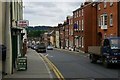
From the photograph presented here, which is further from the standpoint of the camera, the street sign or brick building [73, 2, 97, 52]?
brick building [73, 2, 97, 52]

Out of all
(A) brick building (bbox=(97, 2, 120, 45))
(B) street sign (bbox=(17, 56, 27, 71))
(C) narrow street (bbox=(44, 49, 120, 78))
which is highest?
(A) brick building (bbox=(97, 2, 120, 45))

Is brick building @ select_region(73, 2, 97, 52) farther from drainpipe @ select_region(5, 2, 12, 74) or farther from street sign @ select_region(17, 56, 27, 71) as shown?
drainpipe @ select_region(5, 2, 12, 74)

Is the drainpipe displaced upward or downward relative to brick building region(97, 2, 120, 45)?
downward

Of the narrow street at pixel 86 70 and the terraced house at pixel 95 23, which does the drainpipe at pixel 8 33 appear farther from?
the terraced house at pixel 95 23

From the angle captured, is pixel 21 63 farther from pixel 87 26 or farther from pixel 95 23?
pixel 87 26

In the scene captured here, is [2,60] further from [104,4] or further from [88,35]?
[88,35]

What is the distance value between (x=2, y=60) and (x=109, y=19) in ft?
96.5

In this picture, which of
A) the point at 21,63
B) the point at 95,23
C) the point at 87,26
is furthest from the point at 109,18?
the point at 21,63

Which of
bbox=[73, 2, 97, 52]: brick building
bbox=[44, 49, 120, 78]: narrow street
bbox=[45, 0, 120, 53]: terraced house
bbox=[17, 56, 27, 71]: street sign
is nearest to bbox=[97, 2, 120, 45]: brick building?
bbox=[45, 0, 120, 53]: terraced house

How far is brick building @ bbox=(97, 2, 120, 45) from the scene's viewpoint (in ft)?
125

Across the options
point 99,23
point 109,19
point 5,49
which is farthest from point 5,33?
point 99,23

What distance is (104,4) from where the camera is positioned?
44.0 meters

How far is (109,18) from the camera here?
1633 inches

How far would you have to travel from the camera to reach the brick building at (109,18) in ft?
125
